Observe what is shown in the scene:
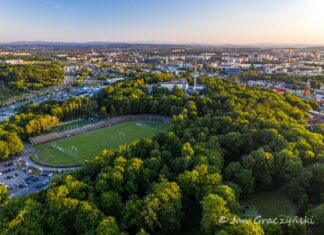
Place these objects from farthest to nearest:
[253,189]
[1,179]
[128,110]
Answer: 1. [128,110]
2. [1,179]
3. [253,189]

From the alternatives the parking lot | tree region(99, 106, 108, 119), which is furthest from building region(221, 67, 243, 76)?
the parking lot

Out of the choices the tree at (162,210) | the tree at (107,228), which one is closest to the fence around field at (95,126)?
the tree at (162,210)

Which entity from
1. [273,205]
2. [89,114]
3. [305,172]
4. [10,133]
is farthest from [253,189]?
[89,114]

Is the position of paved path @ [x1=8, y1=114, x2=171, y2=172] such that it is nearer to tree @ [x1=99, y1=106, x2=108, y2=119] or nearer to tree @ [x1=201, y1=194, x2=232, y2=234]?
tree @ [x1=99, y1=106, x2=108, y2=119]

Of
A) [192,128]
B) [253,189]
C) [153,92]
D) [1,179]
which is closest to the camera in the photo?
[253,189]

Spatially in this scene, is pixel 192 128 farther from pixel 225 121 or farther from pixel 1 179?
pixel 1 179

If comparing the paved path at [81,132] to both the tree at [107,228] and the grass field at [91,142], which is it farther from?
the tree at [107,228]

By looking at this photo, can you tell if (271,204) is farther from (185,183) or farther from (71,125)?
(71,125)
